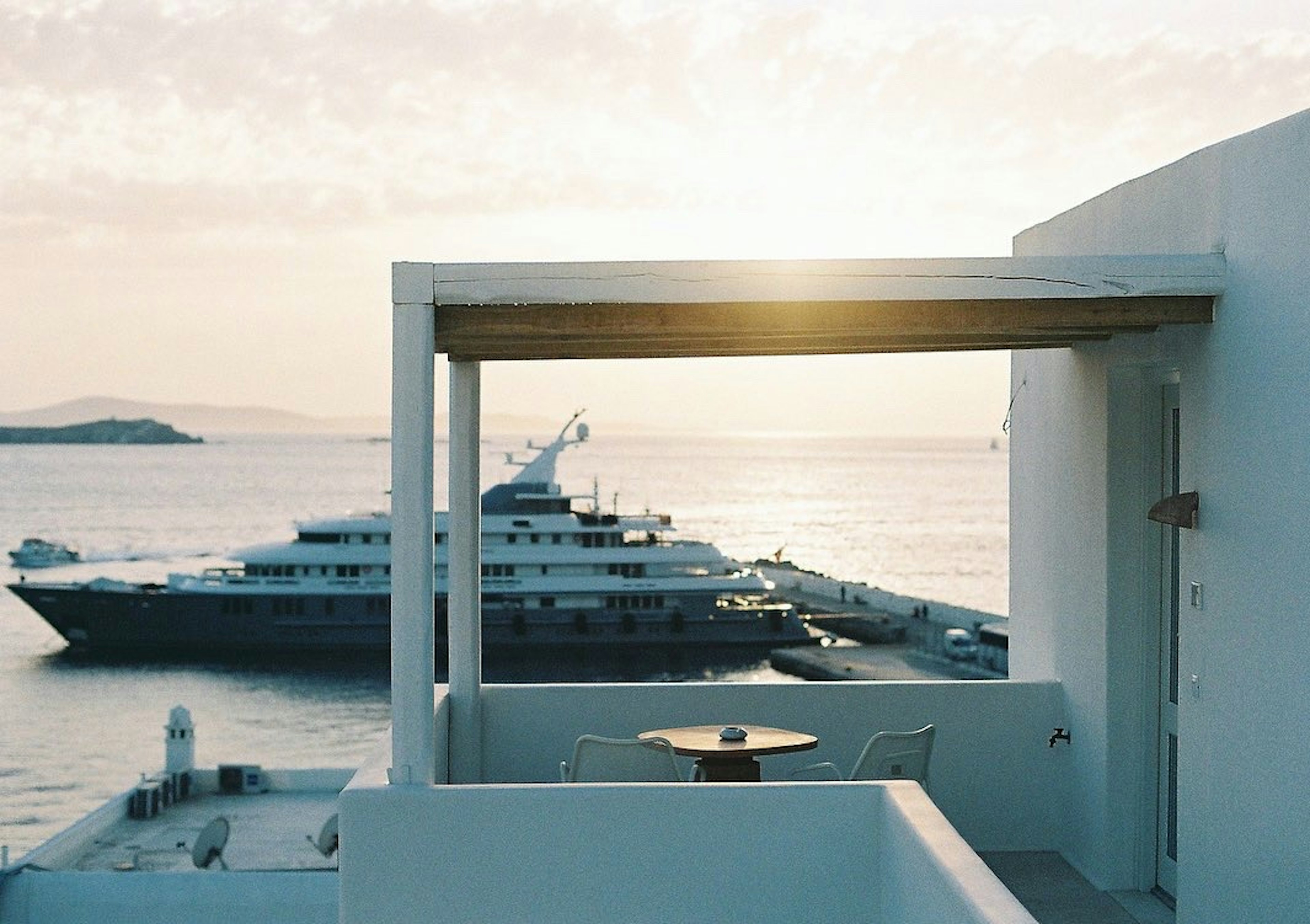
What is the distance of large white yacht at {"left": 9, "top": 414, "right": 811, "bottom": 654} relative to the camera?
51875 millimetres

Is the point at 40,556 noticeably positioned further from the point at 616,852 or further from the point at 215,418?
the point at 616,852

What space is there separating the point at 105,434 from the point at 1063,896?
126 metres

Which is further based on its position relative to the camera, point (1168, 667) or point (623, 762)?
point (1168, 667)

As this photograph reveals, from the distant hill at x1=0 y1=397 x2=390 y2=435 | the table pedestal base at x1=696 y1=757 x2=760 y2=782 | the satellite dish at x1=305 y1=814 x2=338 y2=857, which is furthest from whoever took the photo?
the distant hill at x1=0 y1=397 x2=390 y2=435

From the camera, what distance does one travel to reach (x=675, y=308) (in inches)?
200

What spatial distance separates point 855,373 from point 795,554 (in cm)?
1695

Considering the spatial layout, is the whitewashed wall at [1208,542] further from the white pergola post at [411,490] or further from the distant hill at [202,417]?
the distant hill at [202,417]

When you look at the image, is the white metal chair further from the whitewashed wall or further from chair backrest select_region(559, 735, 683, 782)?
the whitewashed wall

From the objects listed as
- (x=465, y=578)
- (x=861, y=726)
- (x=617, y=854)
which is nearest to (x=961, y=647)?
(x=861, y=726)

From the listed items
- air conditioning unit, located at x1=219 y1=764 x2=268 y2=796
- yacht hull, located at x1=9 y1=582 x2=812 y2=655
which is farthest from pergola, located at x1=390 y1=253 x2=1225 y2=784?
yacht hull, located at x1=9 y1=582 x2=812 y2=655

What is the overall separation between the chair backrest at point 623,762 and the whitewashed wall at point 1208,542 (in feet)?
5.73

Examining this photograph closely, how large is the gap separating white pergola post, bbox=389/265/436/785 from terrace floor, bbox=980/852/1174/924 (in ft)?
7.74

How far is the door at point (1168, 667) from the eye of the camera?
6148 millimetres

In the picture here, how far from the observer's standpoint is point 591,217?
57531 mm
